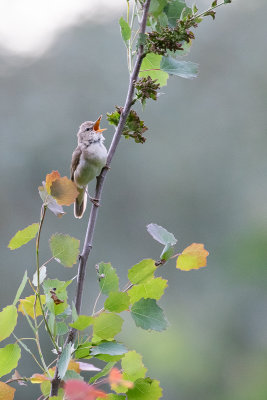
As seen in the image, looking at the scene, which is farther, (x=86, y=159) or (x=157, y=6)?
(x=86, y=159)

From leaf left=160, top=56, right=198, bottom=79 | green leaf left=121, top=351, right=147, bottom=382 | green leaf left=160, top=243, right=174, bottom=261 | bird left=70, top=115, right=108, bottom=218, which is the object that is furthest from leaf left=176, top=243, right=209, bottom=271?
bird left=70, top=115, right=108, bottom=218

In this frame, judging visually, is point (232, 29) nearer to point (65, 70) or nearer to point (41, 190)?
point (65, 70)

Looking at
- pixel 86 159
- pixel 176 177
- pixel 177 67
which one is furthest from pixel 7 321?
pixel 176 177

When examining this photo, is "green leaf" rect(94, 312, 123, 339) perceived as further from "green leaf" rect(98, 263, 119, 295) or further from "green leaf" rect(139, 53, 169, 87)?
"green leaf" rect(139, 53, 169, 87)

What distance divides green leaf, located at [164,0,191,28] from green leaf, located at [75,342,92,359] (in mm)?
445

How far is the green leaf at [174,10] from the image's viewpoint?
92cm

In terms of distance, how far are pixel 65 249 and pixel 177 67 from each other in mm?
291

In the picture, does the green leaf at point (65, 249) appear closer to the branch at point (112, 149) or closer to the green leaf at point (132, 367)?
the branch at point (112, 149)

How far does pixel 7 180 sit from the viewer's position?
6.09 m

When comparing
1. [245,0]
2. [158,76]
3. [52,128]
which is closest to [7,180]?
[52,128]

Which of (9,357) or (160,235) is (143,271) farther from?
(9,357)

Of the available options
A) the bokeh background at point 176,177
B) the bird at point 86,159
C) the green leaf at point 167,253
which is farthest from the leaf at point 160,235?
the bokeh background at point 176,177

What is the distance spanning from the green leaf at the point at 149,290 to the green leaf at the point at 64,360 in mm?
114

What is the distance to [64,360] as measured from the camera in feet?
2.33
